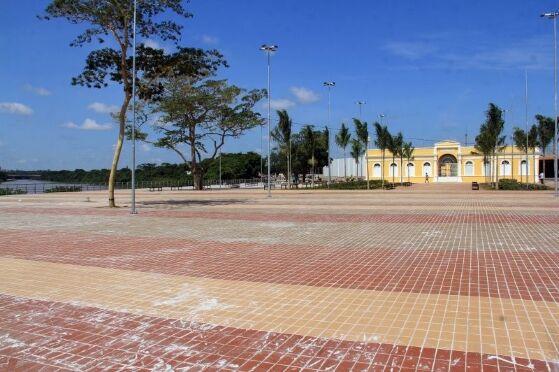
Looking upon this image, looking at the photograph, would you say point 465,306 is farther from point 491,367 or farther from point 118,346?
point 118,346

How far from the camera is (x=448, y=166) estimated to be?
230 ft

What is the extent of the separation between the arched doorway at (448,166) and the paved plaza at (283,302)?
59.9m

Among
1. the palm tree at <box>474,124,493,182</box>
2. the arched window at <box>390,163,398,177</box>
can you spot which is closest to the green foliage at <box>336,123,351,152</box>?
the palm tree at <box>474,124,493,182</box>

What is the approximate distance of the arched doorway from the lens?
69.2 meters

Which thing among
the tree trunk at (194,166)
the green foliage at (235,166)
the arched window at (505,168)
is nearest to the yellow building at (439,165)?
the arched window at (505,168)

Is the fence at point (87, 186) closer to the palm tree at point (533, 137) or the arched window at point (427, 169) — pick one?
the arched window at point (427, 169)

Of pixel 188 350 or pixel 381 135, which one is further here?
pixel 381 135

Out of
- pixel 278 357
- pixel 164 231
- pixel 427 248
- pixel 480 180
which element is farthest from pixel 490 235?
pixel 480 180

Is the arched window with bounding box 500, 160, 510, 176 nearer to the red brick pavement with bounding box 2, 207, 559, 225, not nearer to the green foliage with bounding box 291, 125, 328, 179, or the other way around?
the green foliage with bounding box 291, 125, 328, 179

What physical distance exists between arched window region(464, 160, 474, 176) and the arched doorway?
5.15ft

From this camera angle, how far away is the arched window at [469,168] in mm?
67375

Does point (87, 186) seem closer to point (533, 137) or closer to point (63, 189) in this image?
point (63, 189)

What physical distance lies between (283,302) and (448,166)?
6833cm

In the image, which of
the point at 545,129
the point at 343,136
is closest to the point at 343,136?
the point at 343,136
